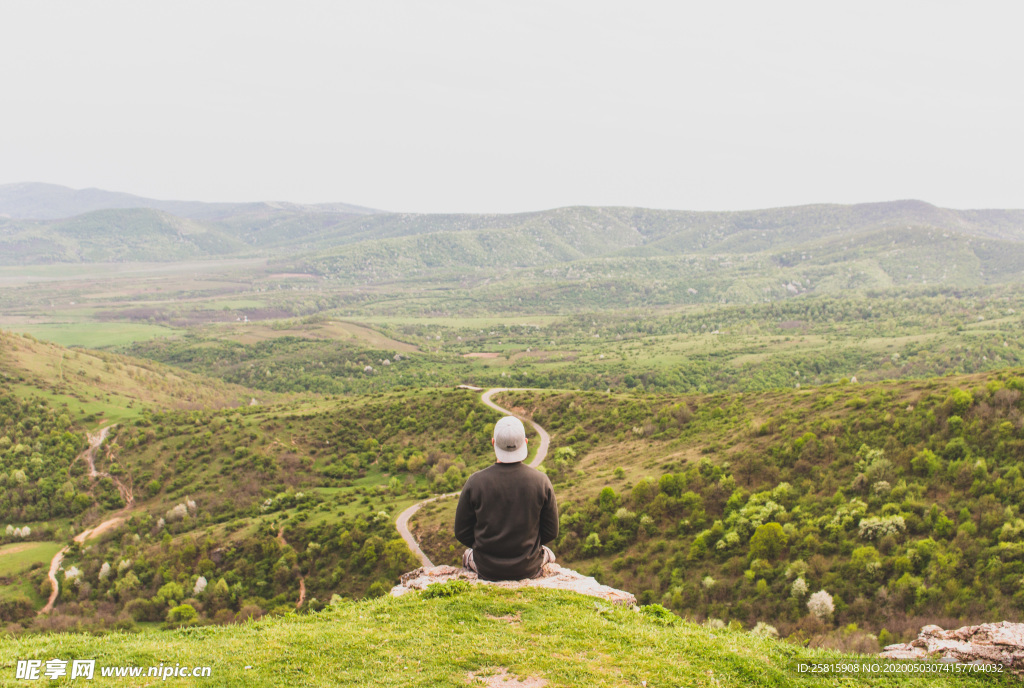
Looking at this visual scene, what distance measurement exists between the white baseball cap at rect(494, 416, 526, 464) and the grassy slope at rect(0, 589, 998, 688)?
3602 mm

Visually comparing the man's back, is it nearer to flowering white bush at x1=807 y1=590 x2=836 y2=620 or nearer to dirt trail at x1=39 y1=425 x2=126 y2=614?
flowering white bush at x1=807 y1=590 x2=836 y2=620

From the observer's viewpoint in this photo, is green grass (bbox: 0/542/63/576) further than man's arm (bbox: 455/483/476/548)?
Yes

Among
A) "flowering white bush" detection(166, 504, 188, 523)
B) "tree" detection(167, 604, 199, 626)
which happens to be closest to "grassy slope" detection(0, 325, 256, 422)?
"flowering white bush" detection(166, 504, 188, 523)

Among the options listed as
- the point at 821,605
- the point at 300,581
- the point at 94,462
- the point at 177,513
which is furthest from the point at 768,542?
the point at 94,462

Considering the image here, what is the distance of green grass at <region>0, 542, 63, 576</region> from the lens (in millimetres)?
49031

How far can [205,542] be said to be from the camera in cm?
4694

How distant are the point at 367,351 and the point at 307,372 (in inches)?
749

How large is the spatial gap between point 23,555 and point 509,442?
66327 millimetres

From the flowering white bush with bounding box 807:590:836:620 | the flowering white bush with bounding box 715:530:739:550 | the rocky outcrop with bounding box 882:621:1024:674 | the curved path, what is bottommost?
the curved path

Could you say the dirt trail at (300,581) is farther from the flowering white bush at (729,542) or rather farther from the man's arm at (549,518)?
the man's arm at (549,518)


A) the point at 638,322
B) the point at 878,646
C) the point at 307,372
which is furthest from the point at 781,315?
the point at 878,646

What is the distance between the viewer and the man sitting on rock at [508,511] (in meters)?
9.84

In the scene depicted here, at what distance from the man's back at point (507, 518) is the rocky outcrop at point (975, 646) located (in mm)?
7329

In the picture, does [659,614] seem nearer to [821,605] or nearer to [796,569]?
[821,605]
